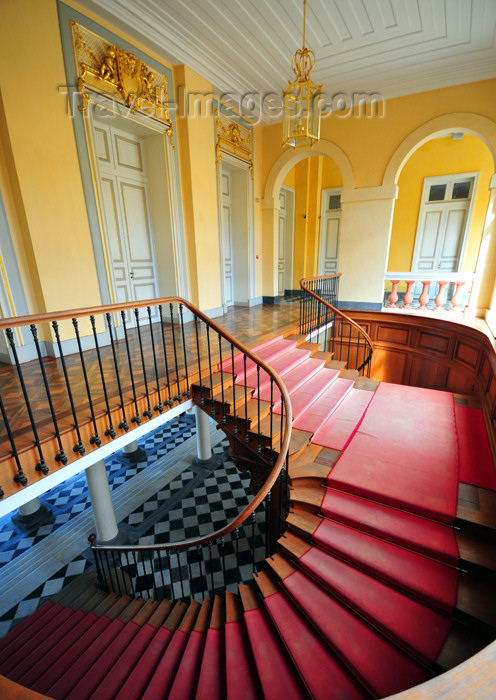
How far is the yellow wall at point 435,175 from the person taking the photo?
7410 millimetres

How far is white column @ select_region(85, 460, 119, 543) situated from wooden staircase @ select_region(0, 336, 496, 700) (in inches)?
28.7

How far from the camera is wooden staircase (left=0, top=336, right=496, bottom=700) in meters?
1.85

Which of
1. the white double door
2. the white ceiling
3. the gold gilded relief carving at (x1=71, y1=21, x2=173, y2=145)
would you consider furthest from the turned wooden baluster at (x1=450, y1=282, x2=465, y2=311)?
the gold gilded relief carving at (x1=71, y1=21, x2=173, y2=145)

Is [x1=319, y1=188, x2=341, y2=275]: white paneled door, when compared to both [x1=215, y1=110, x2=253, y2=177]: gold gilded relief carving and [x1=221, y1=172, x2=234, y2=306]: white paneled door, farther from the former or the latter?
[x1=221, y1=172, x2=234, y2=306]: white paneled door

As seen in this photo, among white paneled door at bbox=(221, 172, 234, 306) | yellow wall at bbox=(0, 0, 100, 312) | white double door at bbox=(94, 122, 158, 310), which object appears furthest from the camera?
white paneled door at bbox=(221, 172, 234, 306)

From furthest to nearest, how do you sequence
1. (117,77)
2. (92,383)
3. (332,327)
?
(332,327) < (117,77) < (92,383)

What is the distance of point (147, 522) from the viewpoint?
14.6 ft

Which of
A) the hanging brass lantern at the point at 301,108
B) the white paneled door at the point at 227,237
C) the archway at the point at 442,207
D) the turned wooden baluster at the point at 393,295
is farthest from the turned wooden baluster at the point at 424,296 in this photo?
the hanging brass lantern at the point at 301,108

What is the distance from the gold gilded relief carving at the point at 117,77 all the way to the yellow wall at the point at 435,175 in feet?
21.3

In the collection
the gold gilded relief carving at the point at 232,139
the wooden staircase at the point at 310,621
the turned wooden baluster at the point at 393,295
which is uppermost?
the gold gilded relief carving at the point at 232,139

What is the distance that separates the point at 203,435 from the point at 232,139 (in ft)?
18.9

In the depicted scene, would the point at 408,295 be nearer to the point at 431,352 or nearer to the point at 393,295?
the point at 393,295

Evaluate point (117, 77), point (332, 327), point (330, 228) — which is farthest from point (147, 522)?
point (330, 228)

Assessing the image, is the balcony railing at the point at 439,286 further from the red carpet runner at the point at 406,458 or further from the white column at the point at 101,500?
the white column at the point at 101,500
